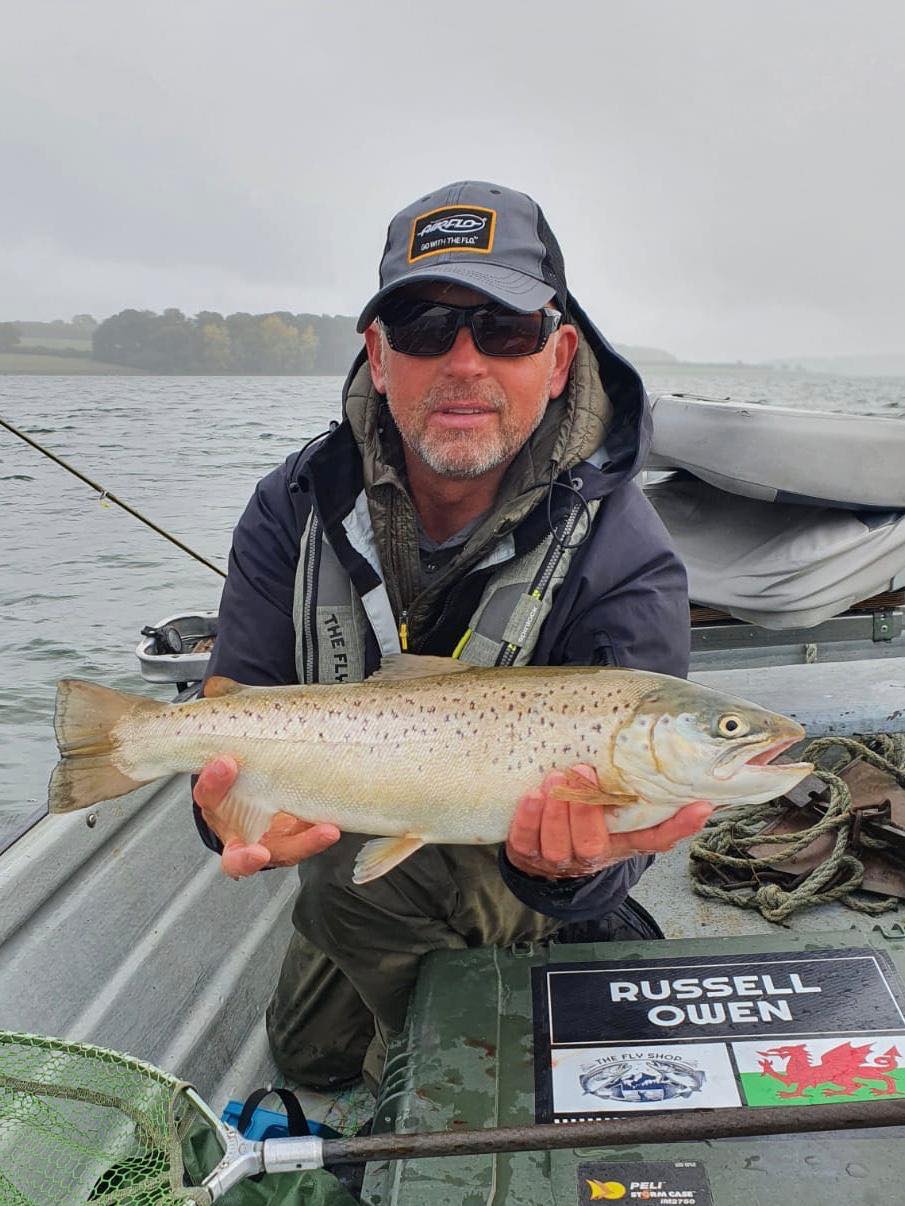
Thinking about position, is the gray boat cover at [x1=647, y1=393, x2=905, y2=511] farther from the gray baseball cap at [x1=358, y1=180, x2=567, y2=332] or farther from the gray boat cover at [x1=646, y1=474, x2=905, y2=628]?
the gray baseball cap at [x1=358, y1=180, x2=567, y2=332]

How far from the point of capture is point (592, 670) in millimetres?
2549

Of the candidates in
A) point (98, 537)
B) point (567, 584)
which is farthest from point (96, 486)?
point (98, 537)

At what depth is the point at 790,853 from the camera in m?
3.80

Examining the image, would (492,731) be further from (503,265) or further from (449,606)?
(503,265)

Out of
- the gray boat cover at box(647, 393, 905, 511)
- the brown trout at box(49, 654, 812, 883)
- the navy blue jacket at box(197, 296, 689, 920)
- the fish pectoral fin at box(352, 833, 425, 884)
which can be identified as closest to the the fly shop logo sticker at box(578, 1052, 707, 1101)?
the navy blue jacket at box(197, 296, 689, 920)

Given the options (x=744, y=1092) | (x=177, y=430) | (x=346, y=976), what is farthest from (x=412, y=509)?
(x=177, y=430)

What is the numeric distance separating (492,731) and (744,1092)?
964 millimetres

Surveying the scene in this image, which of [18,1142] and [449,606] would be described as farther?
[449,606]

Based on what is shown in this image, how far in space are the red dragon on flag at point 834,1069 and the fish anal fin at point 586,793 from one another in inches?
25.8

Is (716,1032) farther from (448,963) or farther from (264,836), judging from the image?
(264,836)

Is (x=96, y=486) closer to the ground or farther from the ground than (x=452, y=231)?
closer to the ground

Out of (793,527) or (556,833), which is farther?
(793,527)

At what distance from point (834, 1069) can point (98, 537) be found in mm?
12530

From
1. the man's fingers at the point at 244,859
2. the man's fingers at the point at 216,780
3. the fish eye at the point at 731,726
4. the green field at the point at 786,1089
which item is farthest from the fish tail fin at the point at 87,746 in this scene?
the green field at the point at 786,1089
